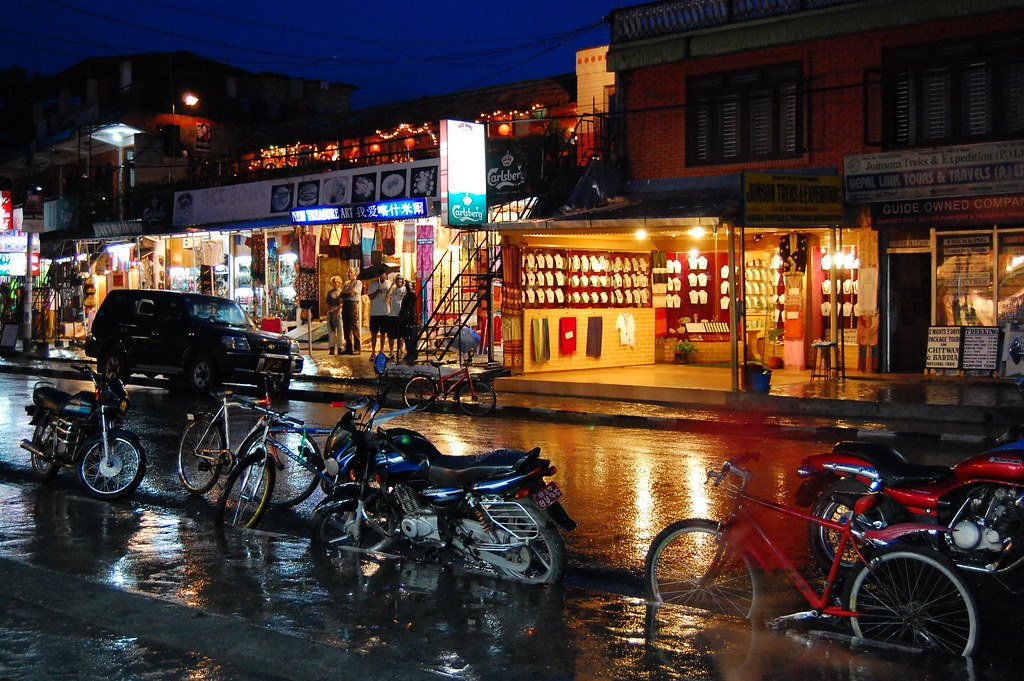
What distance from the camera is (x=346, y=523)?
7.91 meters

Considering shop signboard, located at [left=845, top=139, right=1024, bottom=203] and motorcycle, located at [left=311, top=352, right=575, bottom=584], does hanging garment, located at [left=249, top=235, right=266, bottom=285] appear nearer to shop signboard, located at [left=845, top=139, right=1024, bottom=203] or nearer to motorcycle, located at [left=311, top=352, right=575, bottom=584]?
shop signboard, located at [left=845, top=139, right=1024, bottom=203]

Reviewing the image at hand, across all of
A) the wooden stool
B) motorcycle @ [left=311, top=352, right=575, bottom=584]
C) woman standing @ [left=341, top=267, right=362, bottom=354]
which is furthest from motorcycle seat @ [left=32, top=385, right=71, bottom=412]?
woman standing @ [left=341, top=267, right=362, bottom=354]

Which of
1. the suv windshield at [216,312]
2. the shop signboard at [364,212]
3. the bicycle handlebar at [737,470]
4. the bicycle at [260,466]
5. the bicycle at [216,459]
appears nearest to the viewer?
the bicycle handlebar at [737,470]

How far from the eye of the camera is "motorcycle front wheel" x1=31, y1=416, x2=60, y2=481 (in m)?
10.9

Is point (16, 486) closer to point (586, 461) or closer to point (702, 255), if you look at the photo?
point (586, 461)

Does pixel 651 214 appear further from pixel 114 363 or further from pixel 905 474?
pixel 905 474

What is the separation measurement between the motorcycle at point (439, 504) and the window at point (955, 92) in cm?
1507

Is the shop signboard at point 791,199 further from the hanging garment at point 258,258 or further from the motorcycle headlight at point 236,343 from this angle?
the hanging garment at point 258,258

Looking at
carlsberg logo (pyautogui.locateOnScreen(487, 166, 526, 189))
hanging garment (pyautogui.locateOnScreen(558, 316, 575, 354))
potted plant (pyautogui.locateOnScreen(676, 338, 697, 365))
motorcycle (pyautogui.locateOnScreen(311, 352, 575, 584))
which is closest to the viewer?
motorcycle (pyautogui.locateOnScreen(311, 352, 575, 584))

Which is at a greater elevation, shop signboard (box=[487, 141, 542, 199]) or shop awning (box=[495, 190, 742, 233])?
shop signboard (box=[487, 141, 542, 199])

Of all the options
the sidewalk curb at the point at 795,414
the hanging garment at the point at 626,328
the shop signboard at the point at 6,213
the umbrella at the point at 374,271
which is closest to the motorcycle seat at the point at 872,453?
the sidewalk curb at the point at 795,414

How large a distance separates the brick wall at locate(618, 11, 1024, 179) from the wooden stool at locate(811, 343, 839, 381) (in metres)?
3.68

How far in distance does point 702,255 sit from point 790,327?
2974 millimetres

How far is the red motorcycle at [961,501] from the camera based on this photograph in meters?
6.54
